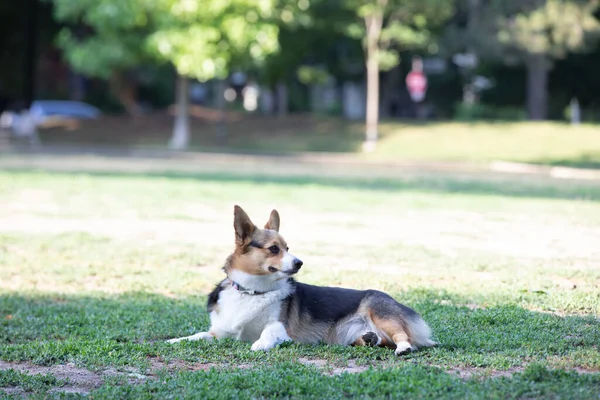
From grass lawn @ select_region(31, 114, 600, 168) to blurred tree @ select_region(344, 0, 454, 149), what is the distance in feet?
4.55

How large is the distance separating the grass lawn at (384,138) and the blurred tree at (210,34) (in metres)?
3.76

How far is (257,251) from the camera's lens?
7051 millimetres

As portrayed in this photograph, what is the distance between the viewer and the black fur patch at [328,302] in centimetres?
721

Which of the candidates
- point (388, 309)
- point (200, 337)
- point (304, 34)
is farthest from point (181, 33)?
point (388, 309)

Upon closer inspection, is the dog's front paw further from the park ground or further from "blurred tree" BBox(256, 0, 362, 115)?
"blurred tree" BBox(256, 0, 362, 115)

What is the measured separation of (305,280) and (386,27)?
30.6 m

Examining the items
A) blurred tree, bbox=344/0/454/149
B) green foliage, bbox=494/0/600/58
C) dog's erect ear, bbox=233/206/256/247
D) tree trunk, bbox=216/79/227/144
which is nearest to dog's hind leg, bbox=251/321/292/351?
dog's erect ear, bbox=233/206/256/247

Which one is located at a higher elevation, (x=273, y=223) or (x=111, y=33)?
(x=111, y=33)

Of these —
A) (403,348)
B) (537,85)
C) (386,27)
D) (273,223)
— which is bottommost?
(403,348)

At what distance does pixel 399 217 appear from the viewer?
15359 millimetres

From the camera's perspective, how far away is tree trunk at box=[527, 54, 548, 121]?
37.9m

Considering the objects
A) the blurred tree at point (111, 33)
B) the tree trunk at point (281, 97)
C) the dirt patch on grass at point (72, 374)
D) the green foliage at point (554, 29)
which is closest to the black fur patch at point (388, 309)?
the dirt patch on grass at point (72, 374)

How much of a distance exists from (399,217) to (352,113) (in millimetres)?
45891

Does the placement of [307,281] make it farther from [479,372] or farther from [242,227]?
[479,372]
